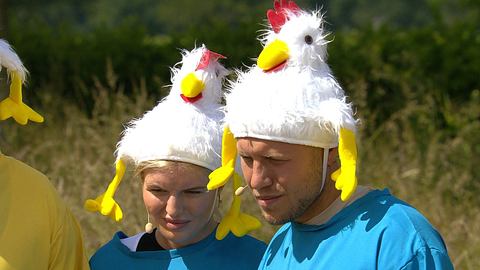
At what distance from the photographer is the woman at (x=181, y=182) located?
3.62 m

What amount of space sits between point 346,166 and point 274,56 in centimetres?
45

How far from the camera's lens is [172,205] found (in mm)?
3568

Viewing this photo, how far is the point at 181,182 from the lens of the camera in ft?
11.8

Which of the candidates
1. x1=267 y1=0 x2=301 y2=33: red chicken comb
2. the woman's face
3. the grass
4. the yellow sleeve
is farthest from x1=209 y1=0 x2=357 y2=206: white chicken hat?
the grass

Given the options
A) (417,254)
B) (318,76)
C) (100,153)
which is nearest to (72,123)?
(100,153)

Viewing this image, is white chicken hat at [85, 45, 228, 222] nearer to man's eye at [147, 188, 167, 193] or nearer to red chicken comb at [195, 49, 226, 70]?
red chicken comb at [195, 49, 226, 70]

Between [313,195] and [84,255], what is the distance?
908mm

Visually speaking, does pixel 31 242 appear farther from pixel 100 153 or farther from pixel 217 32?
pixel 217 32

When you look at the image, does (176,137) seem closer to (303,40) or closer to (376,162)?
(303,40)

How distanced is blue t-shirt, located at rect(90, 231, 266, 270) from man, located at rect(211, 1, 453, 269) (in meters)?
0.40

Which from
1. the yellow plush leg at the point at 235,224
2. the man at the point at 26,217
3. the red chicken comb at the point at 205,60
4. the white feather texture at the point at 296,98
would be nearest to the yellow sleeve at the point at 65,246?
the man at the point at 26,217

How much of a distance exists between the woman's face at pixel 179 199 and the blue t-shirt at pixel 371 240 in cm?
52

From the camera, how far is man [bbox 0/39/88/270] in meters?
3.27

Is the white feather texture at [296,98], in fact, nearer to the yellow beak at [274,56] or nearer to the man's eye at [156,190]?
the yellow beak at [274,56]
